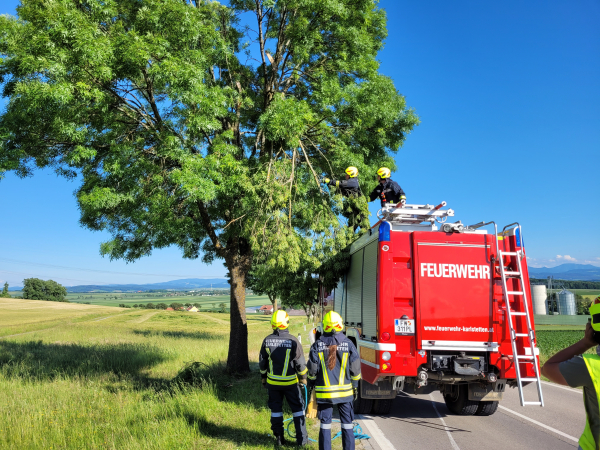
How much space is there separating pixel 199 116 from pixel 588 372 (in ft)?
26.2

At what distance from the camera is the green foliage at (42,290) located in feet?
307

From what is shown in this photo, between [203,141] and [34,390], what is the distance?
691 cm

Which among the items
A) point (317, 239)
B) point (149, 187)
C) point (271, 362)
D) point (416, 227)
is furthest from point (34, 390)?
point (416, 227)

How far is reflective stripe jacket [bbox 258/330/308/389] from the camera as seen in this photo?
5.85 metres

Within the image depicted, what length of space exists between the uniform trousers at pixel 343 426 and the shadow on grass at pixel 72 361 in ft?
26.8

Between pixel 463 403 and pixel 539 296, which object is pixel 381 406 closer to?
pixel 463 403

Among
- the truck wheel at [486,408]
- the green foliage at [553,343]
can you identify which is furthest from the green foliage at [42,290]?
the truck wheel at [486,408]

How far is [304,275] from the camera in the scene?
10773mm

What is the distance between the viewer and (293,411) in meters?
5.82

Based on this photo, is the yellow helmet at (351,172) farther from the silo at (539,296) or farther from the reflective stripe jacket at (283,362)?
the silo at (539,296)

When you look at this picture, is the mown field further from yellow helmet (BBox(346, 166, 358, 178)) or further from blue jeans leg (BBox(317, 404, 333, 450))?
yellow helmet (BBox(346, 166, 358, 178))

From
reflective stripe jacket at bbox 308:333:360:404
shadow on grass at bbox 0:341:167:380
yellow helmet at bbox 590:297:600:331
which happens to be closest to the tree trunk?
shadow on grass at bbox 0:341:167:380

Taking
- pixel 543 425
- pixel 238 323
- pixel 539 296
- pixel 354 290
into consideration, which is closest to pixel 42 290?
pixel 539 296

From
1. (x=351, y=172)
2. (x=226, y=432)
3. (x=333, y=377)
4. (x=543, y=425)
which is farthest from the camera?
(x=351, y=172)
